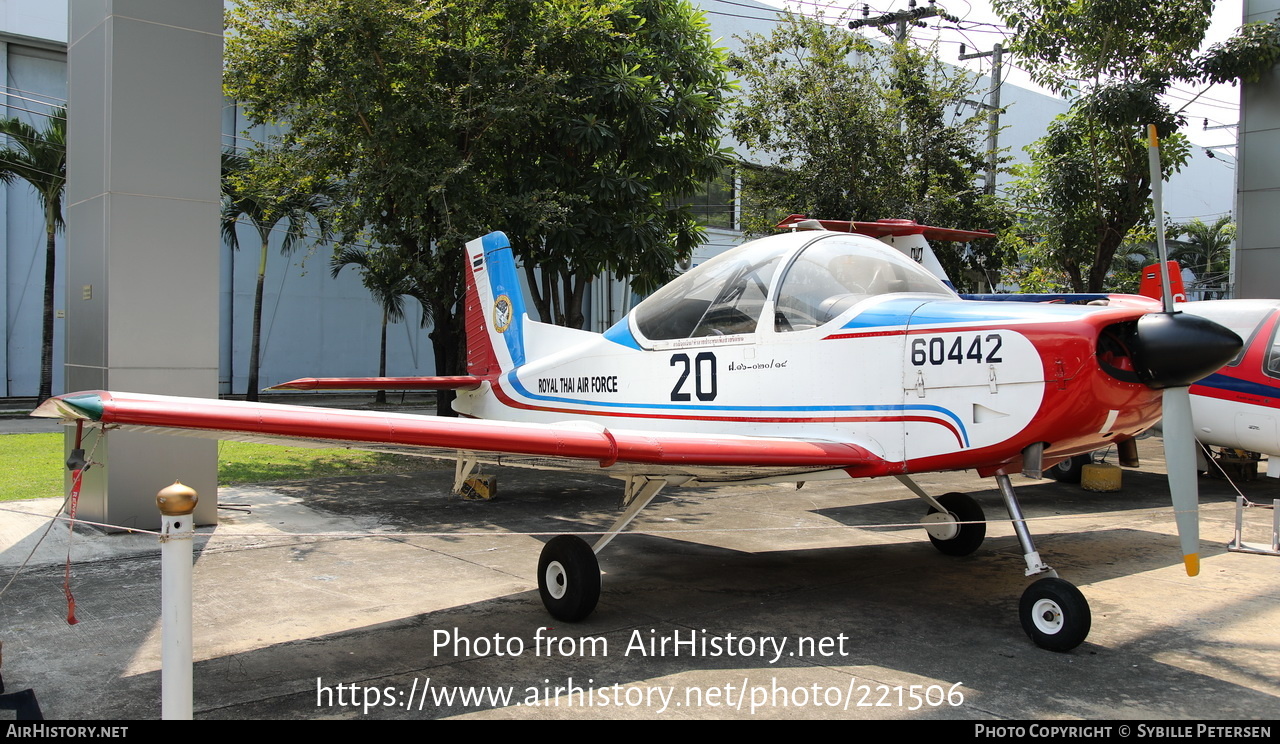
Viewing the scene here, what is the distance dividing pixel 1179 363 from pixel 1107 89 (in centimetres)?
1118

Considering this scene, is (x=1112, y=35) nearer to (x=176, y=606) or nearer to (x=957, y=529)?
(x=957, y=529)

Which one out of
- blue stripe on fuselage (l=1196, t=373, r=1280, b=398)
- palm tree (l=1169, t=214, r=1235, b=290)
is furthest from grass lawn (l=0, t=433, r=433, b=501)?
palm tree (l=1169, t=214, r=1235, b=290)

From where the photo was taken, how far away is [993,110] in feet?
56.1

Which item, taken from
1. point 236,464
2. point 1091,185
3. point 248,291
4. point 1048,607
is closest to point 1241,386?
point 1091,185

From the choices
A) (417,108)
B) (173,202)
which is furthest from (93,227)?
(417,108)

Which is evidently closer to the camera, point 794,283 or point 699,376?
point 794,283

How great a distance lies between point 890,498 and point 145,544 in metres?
7.21

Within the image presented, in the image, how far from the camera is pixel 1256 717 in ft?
12.0

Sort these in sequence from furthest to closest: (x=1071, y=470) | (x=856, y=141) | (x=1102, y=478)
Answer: (x=856, y=141)
(x=1071, y=470)
(x=1102, y=478)

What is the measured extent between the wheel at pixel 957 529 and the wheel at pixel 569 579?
289 cm

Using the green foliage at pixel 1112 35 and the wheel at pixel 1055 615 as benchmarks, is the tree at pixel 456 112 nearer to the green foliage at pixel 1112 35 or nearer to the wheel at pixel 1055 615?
the green foliage at pixel 1112 35

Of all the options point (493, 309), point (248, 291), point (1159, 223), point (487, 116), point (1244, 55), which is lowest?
point (493, 309)

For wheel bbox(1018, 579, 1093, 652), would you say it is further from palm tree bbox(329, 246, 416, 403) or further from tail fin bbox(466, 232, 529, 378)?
palm tree bbox(329, 246, 416, 403)
